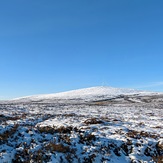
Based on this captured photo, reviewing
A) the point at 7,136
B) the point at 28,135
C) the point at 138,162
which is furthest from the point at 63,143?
the point at 138,162

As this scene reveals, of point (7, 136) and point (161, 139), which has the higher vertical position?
point (7, 136)

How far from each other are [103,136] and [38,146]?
196 inches

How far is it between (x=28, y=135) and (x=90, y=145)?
14.8 feet


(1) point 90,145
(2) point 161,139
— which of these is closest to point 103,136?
(1) point 90,145

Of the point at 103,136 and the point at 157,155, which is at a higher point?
the point at 103,136

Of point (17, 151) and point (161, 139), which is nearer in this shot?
point (17, 151)

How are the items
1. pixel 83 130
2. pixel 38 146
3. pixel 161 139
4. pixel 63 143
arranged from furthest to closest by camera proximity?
pixel 83 130, pixel 161 139, pixel 63 143, pixel 38 146

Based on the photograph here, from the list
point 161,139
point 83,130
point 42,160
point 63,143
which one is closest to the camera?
point 42,160

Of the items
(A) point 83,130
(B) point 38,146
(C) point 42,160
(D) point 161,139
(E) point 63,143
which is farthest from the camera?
(A) point 83,130

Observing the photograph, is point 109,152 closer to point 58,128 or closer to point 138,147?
point 138,147

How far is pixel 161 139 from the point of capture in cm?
1504

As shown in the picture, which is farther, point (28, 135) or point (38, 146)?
point (28, 135)

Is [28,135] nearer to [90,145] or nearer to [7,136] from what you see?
[7,136]

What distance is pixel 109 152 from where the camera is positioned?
43.1ft
